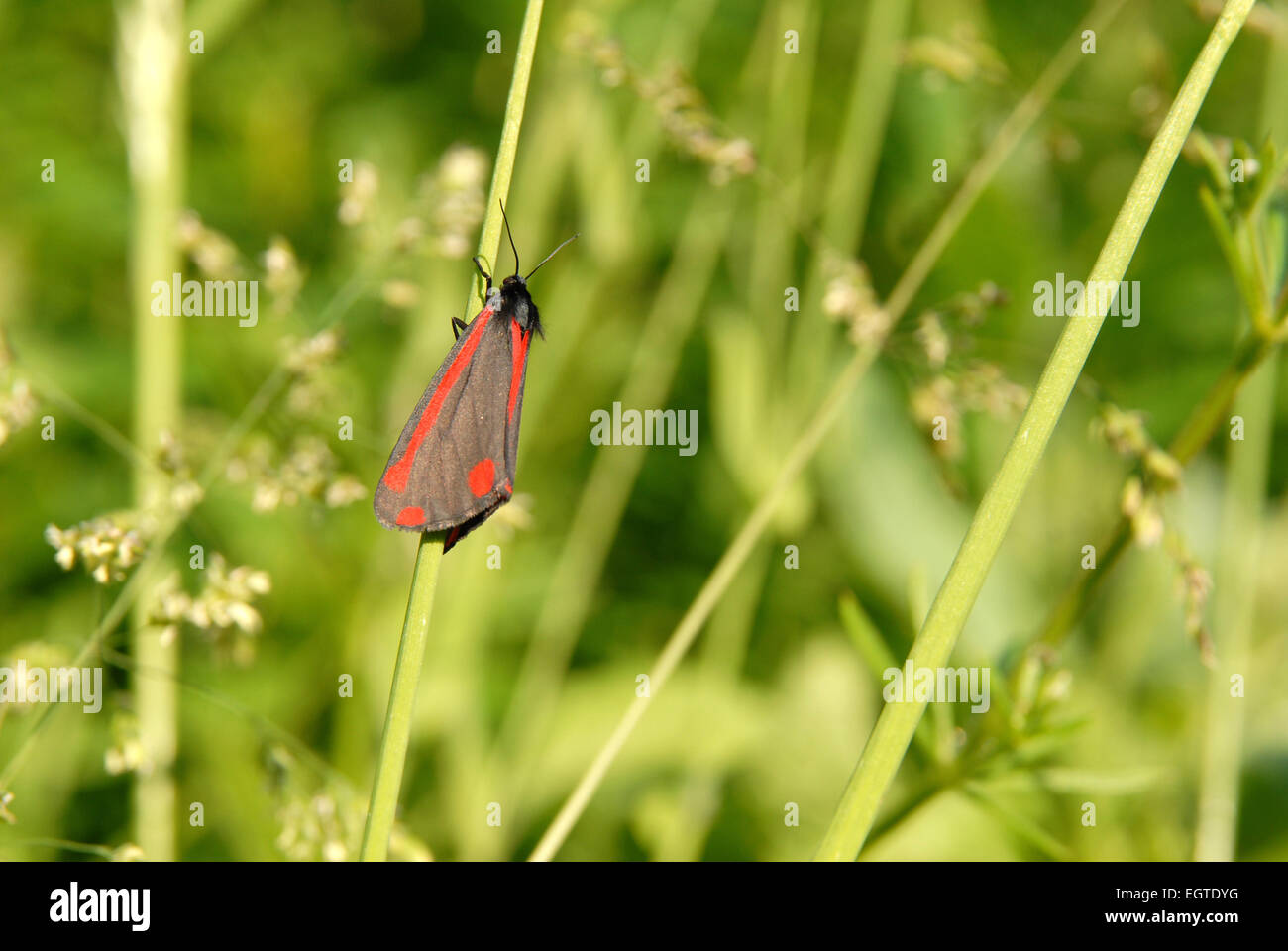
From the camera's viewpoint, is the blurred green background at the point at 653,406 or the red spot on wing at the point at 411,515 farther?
the blurred green background at the point at 653,406

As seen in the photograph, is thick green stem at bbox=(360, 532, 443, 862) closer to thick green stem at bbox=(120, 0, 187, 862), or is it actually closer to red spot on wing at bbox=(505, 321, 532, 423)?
red spot on wing at bbox=(505, 321, 532, 423)

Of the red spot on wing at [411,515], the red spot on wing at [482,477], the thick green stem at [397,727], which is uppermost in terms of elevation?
the red spot on wing at [482,477]

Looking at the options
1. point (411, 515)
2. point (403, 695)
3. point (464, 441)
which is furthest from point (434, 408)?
point (403, 695)

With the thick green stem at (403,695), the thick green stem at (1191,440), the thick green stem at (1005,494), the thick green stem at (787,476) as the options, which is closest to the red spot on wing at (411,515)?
the thick green stem at (403,695)

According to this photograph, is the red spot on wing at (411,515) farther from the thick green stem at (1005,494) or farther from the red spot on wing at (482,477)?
the thick green stem at (1005,494)

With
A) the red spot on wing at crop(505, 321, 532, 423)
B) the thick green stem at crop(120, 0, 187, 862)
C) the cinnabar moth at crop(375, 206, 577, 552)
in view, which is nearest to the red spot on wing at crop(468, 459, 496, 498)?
the cinnabar moth at crop(375, 206, 577, 552)

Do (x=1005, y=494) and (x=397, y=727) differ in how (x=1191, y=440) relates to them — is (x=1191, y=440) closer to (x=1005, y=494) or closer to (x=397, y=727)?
(x=1005, y=494)
